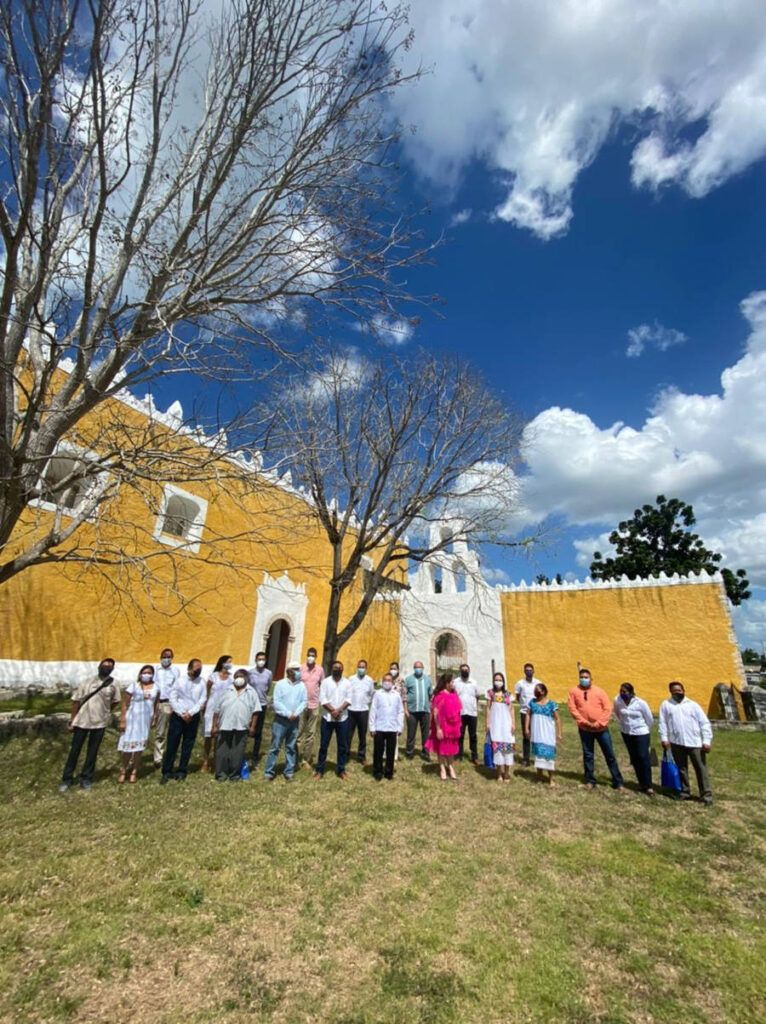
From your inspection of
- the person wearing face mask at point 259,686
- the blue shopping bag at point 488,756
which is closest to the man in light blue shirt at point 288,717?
the person wearing face mask at point 259,686

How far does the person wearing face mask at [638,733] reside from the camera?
6.93 m

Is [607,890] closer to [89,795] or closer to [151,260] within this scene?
[89,795]

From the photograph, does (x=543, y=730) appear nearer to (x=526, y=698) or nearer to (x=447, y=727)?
(x=526, y=698)

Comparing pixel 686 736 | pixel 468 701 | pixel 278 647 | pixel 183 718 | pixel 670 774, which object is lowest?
pixel 670 774

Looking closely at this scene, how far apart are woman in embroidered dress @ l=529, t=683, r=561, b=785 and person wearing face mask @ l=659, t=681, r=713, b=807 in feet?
4.88

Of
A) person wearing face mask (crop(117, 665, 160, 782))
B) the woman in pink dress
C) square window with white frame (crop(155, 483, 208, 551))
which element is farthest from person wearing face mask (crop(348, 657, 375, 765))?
square window with white frame (crop(155, 483, 208, 551))

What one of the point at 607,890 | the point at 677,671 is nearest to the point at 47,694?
the point at 607,890

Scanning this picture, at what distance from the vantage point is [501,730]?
7.49m

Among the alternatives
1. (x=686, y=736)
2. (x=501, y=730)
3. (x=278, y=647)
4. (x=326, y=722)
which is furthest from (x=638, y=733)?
(x=278, y=647)

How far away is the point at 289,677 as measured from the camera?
724 cm

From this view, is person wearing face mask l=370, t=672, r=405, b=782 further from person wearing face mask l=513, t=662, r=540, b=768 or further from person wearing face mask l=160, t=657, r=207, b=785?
person wearing face mask l=160, t=657, r=207, b=785

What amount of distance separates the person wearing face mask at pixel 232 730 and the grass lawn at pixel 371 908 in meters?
0.53

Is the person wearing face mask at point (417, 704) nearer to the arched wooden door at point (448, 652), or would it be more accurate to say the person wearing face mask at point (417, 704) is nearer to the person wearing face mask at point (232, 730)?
the person wearing face mask at point (232, 730)

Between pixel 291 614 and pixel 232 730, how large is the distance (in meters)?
10.1
